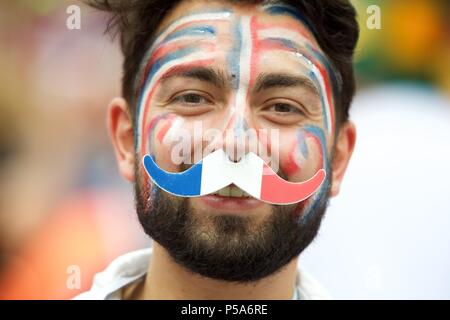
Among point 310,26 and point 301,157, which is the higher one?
point 310,26

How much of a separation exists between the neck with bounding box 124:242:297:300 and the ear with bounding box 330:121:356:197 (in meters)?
0.41

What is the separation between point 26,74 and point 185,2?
4.64 feet

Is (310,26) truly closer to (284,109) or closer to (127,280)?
(284,109)

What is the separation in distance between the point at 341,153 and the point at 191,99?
2.62 feet

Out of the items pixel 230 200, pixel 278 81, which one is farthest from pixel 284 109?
pixel 230 200

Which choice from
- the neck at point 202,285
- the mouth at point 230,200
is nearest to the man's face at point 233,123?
the mouth at point 230,200

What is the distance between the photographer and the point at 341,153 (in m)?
2.83

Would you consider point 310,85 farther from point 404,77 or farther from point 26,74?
point 26,74

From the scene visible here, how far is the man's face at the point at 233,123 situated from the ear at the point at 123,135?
166mm

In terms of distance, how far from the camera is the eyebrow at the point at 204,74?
2.45 metres

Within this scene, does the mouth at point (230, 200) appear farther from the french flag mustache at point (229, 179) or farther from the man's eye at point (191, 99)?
the man's eye at point (191, 99)

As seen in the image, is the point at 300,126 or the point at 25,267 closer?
the point at 300,126
